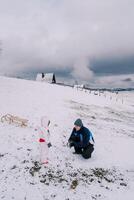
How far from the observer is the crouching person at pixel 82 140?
10328 millimetres

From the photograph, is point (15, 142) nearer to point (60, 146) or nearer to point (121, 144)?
point (60, 146)

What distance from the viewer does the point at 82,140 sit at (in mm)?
10414

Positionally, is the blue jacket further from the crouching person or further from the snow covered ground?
the snow covered ground

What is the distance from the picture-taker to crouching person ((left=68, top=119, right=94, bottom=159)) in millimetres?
10328

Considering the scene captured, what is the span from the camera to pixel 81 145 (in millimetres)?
10453

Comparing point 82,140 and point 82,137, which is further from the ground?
point 82,137

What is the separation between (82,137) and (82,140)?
134mm

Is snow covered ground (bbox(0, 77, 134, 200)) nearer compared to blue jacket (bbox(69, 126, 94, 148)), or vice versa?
snow covered ground (bbox(0, 77, 134, 200))

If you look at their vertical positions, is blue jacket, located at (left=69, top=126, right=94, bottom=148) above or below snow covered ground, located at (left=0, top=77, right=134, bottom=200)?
above

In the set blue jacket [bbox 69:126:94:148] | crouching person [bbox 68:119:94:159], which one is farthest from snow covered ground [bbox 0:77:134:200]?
blue jacket [bbox 69:126:94:148]

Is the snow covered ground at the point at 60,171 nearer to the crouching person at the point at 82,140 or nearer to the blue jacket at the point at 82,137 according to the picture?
the crouching person at the point at 82,140

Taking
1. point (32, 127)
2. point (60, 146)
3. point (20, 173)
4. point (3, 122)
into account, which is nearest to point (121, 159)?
point (60, 146)

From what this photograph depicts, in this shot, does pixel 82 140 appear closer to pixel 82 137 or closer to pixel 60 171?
pixel 82 137

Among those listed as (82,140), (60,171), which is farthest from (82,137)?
(60,171)
